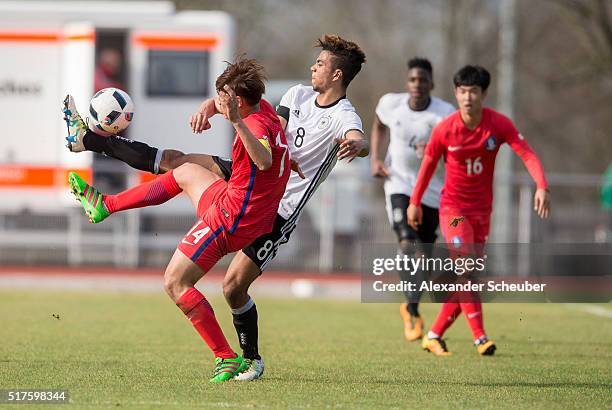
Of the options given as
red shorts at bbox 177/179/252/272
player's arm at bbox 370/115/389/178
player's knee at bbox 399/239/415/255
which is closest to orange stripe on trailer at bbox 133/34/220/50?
player's arm at bbox 370/115/389/178

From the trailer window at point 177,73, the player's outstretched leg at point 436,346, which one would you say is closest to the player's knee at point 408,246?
the player's outstretched leg at point 436,346

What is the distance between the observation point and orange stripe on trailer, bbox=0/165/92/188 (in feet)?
67.9

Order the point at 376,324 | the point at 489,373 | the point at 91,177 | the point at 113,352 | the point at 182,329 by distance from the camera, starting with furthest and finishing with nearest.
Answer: the point at 91,177, the point at 376,324, the point at 182,329, the point at 113,352, the point at 489,373

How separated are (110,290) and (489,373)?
10.7m

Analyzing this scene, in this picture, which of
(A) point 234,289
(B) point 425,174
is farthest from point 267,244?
(B) point 425,174

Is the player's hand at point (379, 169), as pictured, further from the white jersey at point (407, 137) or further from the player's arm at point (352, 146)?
the player's arm at point (352, 146)

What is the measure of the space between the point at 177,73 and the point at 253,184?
47.0ft

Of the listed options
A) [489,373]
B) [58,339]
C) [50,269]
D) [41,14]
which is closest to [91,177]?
[50,269]

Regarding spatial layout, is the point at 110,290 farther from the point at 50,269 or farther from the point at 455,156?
the point at 455,156

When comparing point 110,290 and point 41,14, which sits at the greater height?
point 41,14

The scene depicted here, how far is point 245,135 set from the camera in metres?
7.30

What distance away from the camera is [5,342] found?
10.3m

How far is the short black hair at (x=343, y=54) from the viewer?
8500 millimetres

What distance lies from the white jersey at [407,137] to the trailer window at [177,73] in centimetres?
996
